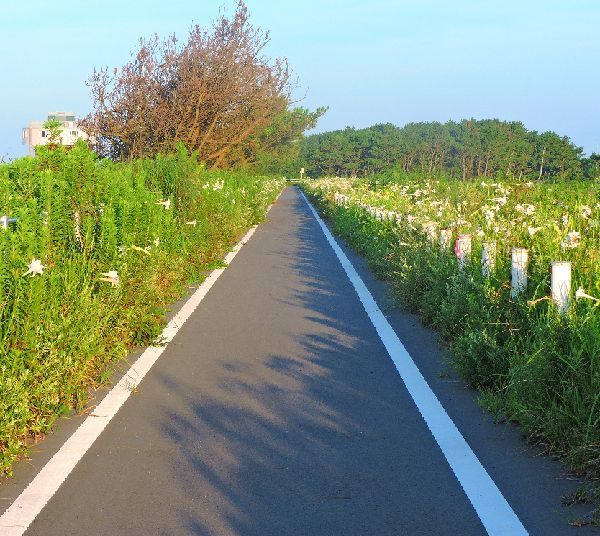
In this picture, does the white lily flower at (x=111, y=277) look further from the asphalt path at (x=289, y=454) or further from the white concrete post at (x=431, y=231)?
the white concrete post at (x=431, y=231)

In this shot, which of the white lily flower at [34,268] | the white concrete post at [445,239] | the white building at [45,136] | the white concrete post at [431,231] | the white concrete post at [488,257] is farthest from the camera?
the white concrete post at [431,231]

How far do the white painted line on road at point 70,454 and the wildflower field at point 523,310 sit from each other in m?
2.69

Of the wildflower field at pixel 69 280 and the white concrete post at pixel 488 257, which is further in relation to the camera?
the white concrete post at pixel 488 257

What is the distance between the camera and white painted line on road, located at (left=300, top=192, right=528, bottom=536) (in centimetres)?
438

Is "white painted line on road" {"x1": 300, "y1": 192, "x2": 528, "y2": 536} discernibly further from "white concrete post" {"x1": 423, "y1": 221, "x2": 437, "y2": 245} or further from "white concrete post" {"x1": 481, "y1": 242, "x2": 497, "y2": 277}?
"white concrete post" {"x1": 423, "y1": 221, "x2": 437, "y2": 245}

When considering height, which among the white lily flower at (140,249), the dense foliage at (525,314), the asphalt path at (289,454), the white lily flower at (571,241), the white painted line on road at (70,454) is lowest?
the white painted line on road at (70,454)

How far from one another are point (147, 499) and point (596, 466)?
7.98 ft

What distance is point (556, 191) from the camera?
15.8m

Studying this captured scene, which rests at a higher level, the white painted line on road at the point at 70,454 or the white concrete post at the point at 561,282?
the white concrete post at the point at 561,282

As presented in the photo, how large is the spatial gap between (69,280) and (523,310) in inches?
148

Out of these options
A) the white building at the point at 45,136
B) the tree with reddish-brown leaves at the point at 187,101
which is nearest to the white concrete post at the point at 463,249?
the white building at the point at 45,136

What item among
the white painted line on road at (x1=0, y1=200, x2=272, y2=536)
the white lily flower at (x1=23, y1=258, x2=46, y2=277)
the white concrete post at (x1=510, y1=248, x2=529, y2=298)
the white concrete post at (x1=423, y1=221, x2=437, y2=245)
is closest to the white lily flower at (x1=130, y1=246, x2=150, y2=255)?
the white painted line on road at (x1=0, y1=200, x2=272, y2=536)

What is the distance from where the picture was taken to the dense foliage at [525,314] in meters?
5.54

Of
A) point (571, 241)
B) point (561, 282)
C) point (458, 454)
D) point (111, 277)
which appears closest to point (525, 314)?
point (561, 282)
